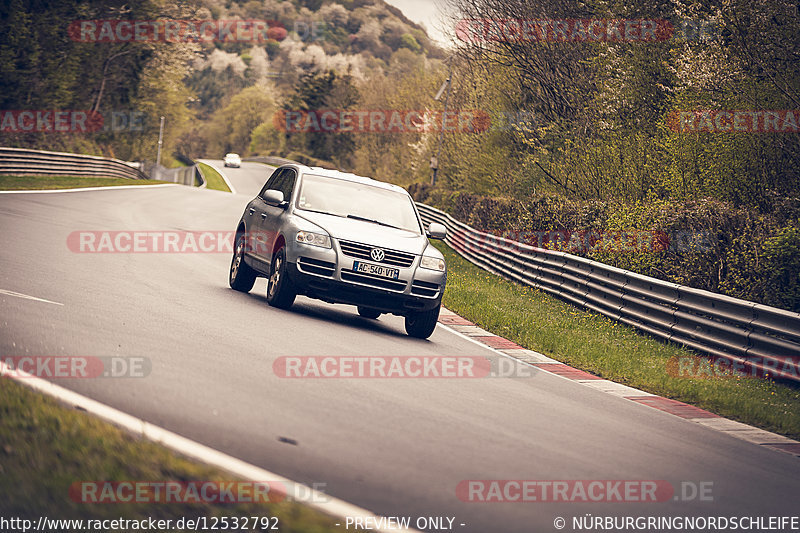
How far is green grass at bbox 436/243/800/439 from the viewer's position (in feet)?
32.2

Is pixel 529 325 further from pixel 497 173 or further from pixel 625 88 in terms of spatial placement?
pixel 497 173

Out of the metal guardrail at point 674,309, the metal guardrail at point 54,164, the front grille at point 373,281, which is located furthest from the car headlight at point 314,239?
the metal guardrail at point 54,164

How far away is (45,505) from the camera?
151 inches

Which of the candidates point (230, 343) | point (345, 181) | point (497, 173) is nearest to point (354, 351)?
point (230, 343)

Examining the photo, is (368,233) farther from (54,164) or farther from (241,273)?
(54,164)

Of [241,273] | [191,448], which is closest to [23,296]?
[241,273]

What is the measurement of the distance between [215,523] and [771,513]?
3488mm

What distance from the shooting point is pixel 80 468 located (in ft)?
14.2

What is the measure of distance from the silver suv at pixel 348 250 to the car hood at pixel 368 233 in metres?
0.01

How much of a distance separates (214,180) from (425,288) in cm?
6730

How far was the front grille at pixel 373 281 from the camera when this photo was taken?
36.2 ft

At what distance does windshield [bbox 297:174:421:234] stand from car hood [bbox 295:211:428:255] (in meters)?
0.25

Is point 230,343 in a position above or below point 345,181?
below

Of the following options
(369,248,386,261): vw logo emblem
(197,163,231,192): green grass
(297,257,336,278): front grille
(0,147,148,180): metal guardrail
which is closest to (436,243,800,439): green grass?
(369,248,386,261): vw logo emblem
